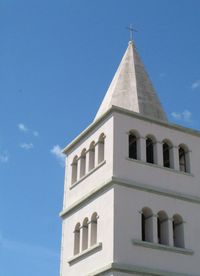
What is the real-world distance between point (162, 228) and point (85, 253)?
382 centimetres

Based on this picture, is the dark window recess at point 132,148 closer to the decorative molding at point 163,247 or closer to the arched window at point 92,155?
the arched window at point 92,155

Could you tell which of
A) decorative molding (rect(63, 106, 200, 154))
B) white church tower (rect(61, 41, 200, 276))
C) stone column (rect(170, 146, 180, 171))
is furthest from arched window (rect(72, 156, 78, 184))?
stone column (rect(170, 146, 180, 171))

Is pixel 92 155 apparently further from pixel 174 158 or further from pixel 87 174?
pixel 174 158

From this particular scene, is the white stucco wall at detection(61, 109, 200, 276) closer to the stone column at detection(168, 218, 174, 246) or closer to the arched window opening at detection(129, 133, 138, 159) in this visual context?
the stone column at detection(168, 218, 174, 246)

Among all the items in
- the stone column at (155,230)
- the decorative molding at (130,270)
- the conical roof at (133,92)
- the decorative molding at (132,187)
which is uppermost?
the conical roof at (133,92)

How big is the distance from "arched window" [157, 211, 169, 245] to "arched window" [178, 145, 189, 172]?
3.38m

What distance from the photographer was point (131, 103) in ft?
99.0

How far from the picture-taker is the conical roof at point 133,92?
30.3m

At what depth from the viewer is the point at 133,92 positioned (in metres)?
30.9

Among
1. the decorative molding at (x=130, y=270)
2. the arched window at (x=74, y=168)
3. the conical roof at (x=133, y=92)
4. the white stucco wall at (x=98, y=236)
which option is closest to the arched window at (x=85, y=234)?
the white stucco wall at (x=98, y=236)

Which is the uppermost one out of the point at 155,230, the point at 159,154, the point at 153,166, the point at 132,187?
the point at 159,154

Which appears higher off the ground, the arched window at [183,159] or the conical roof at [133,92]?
the conical roof at [133,92]

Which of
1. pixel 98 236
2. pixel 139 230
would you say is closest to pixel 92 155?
pixel 98 236

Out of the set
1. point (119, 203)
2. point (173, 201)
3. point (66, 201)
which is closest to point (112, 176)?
point (119, 203)
